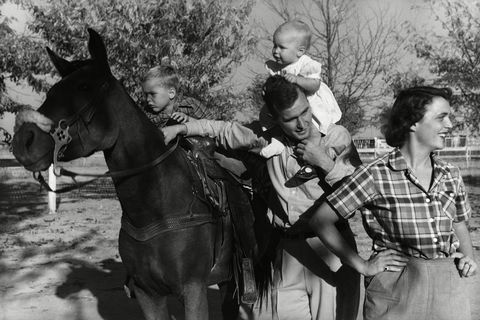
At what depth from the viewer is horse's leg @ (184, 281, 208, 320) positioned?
3.83m

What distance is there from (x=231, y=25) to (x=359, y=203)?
34.1 ft

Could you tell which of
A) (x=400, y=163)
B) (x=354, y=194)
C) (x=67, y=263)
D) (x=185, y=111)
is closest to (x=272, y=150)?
(x=354, y=194)

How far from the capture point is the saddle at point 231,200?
411cm

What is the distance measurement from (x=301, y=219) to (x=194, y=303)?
0.78 metres

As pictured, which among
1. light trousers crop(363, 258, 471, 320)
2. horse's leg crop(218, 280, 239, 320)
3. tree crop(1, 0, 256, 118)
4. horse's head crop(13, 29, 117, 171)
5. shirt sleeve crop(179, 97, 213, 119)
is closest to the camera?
light trousers crop(363, 258, 471, 320)

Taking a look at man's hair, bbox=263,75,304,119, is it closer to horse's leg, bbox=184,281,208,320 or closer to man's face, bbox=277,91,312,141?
man's face, bbox=277,91,312,141

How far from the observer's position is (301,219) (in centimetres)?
387

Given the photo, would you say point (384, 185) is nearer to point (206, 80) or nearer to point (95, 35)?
point (95, 35)

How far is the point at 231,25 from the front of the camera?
13094 millimetres

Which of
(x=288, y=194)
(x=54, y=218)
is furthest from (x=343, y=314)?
(x=54, y=218)

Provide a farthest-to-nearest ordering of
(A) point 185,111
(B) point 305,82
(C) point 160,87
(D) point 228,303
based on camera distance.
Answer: (A) point 185,111
(D) point 228,303
(C) point 160,87
(B) point 305,82

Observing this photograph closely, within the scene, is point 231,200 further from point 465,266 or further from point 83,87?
point 465,266

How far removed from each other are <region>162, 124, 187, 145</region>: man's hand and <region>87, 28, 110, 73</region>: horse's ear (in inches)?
23.4

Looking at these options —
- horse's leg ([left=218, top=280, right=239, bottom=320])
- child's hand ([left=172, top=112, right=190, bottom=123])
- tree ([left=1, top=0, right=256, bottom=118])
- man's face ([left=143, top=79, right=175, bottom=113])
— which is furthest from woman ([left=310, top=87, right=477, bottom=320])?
tree ([left=1, top=0, right=256, bottom=118])
